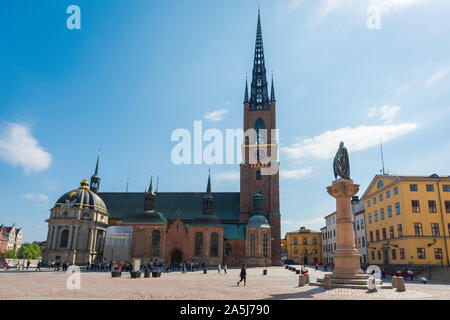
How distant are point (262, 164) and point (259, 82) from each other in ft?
76.0

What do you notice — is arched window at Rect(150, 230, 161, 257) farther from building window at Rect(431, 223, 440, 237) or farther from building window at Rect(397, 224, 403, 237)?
building window at Rect(431, 223, 440, 237)

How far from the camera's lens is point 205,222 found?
189 feet

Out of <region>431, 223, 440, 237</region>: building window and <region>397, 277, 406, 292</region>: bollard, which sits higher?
<region>431, 223, 440, 237</region>: building window

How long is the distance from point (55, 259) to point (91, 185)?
952 inches

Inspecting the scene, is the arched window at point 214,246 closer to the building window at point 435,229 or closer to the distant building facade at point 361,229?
the distant building facade at point 361,229

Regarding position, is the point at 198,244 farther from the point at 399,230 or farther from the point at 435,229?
the point at 435,229

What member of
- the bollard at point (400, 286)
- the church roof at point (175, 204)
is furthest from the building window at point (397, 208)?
the church roof at point (175, 204)

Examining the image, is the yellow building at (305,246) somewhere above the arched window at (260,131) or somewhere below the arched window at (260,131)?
below

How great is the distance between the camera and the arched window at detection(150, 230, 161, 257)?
5626 centimetres

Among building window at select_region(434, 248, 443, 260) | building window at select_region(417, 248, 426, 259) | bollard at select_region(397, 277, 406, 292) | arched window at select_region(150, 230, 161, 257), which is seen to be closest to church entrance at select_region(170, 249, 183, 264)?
arched window at select_region(150, 230, 161, 257)

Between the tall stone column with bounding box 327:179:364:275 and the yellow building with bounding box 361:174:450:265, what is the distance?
26.5 metres

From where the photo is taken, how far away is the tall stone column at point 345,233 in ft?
61.8

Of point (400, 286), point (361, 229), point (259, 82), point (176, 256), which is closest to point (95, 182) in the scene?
point (176, 256)
